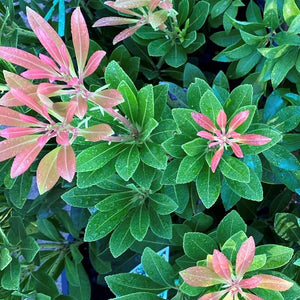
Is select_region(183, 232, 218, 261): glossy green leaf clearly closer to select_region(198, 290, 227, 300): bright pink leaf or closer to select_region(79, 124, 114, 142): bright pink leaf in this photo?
select_region(198, 290, 227, 300): bright pink leaf

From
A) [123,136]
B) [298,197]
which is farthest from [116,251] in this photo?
[298,197]

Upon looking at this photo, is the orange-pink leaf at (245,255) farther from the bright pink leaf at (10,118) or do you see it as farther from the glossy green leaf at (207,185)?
the bright pink leaf at (10,118)

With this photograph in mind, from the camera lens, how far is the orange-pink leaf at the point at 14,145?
2.10ft

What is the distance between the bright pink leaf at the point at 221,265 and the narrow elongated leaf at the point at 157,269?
0.68ft

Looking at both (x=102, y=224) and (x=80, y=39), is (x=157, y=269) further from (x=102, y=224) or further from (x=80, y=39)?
(x=80, y=39)

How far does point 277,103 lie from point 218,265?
0.43m

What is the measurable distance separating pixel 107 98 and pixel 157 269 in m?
0.39

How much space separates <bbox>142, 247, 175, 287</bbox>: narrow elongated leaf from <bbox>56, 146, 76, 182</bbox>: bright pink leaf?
0.93 ft

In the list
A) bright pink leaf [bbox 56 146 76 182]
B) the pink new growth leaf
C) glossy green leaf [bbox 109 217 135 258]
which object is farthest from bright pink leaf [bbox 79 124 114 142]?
glossy green leaf [bbox 109 217 135 258]

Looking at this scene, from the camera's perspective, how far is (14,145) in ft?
2.11

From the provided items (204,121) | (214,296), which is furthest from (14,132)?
(214,296)

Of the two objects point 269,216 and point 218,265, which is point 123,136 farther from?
point 269,216

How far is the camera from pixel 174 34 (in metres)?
1.09

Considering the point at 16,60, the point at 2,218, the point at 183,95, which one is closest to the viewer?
the point at 16,60
